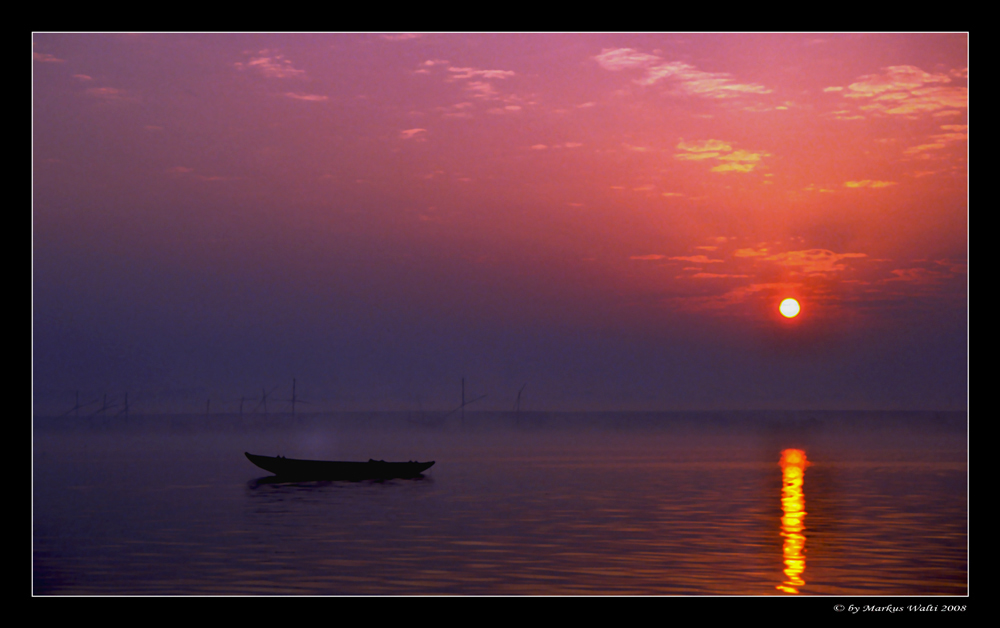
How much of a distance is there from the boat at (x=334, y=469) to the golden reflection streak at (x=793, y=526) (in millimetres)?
32838

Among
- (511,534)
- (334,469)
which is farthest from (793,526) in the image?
(334,469)

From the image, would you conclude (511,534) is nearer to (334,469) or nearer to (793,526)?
(793,526)

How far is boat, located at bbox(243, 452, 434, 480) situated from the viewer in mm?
83125

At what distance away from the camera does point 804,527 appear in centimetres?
5306

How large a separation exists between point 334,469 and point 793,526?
43.8 m

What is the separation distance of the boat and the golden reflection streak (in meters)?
32.8

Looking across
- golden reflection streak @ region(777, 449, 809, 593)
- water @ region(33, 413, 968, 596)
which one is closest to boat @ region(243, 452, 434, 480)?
water @ region(33, 413, 968, 596)

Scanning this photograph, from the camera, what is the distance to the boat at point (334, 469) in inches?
3273

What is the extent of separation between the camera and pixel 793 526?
176ft

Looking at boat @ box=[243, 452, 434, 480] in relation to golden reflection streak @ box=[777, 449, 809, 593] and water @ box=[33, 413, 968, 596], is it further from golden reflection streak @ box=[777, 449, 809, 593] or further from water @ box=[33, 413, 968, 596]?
golden reflection streak @ box=[777, 449, 809, 593]

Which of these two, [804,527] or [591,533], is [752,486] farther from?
[591,533]

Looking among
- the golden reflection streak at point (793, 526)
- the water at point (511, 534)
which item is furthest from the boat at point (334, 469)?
the golden reflection streak at point (793, 526)

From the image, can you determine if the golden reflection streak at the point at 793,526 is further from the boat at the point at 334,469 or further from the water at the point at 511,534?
the boat at the point at 334,469

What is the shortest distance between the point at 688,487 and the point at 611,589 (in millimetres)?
49160
